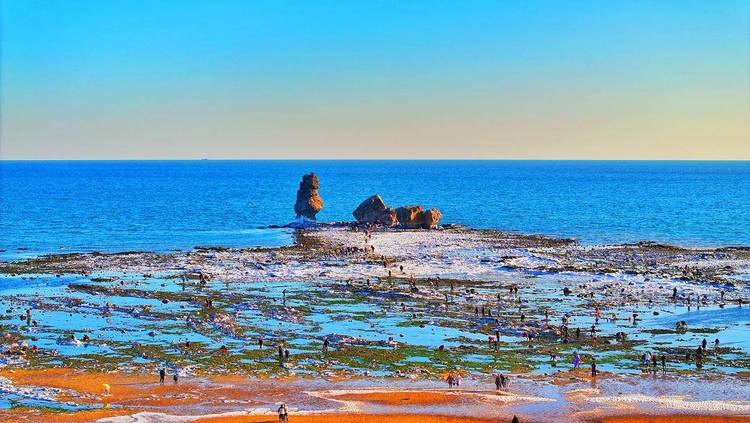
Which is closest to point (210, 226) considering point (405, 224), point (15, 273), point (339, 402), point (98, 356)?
point (405, 224)

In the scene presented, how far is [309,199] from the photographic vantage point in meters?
125

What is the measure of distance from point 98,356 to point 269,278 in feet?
90.3

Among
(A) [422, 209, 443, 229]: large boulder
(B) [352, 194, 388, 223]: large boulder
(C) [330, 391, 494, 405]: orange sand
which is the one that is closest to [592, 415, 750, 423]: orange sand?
(C) [330, 391, 494, 405]: orange sand

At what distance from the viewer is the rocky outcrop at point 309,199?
125062 mm

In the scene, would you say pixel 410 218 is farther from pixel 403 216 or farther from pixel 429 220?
pixel 429 220

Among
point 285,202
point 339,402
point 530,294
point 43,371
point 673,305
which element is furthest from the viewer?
point 285,202

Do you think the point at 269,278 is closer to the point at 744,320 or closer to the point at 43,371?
the point at 43,371

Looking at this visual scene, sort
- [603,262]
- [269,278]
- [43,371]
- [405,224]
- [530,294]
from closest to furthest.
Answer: [43,371] < [530,294] < [269,278] < [603,262] < [405,224]

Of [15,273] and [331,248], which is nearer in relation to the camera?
[15,273]

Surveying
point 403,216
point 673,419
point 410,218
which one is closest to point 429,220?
point 410,218

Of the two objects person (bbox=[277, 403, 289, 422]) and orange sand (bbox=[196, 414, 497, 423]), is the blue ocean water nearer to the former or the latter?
orange sand (bbox=[196, 414, 497, 423])

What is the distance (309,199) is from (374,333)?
72151mm

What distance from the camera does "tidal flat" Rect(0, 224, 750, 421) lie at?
4112 cm

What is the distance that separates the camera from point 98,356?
48.5 metres
